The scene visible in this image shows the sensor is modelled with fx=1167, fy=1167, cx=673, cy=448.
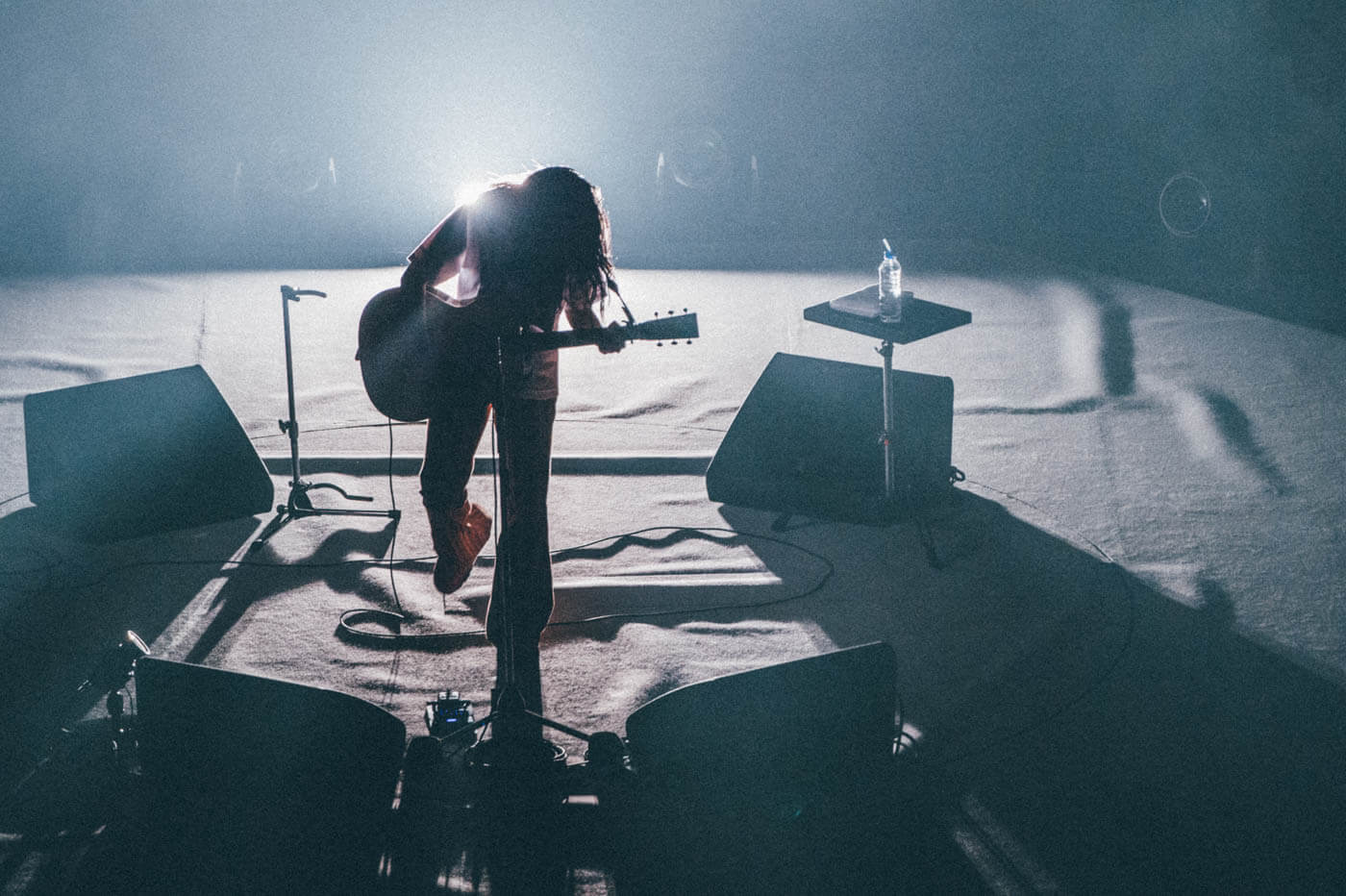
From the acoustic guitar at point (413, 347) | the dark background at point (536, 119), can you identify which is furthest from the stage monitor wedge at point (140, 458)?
the dark background at point (536, 119)

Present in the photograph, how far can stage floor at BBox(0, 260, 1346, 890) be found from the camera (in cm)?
267

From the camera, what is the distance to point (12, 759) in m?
2.74

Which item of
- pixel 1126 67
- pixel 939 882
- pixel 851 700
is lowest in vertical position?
pixel 939 882

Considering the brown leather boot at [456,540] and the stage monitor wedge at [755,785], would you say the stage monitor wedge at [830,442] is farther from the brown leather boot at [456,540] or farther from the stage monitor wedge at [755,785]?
the stage monitor wedge at [755,785]

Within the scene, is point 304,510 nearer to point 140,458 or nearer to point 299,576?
point 299,576

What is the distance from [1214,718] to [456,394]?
2117 mm

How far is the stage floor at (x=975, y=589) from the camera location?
2.67 meters

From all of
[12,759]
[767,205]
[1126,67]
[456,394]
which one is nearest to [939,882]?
[456,394]

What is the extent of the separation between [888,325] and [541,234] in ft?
4.85

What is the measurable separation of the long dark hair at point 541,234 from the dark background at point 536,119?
22.0 feet

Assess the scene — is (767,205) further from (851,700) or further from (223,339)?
(851,700)

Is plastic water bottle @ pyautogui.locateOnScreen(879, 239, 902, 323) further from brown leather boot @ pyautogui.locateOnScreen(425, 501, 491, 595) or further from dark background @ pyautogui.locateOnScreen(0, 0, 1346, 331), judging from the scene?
dark background @ pyautogui.locateOnScreen(0, 0, 1346, 331)

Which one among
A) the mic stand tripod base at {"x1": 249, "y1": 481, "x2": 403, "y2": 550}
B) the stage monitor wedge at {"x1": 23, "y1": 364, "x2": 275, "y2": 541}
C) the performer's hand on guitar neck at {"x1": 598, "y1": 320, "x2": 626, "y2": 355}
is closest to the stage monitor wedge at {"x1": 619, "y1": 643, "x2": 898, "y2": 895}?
the performer's hand on guitar neck at {"x1": 598, "y1": 320, "x2": 626, "y2": 355}

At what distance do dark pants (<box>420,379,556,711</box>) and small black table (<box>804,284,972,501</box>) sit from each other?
1.30 metres
